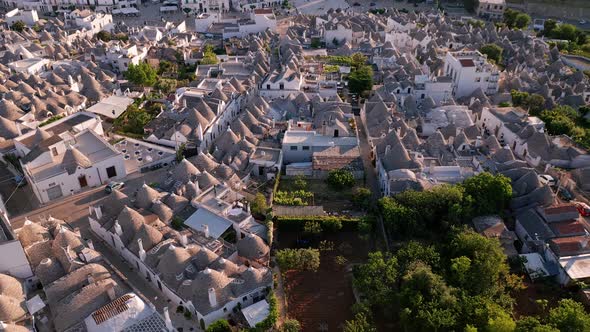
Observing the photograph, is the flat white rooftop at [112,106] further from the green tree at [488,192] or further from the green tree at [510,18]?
the green tree at [510,18]

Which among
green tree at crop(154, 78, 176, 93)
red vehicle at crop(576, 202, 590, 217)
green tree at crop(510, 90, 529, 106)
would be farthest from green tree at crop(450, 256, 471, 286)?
green tree at crop(154, 78, 176, 93)

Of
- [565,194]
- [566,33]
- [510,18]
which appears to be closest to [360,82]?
[565,194]

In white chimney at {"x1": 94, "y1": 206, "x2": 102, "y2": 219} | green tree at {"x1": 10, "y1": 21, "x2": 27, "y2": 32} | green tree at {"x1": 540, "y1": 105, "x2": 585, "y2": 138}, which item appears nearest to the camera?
white chimney at {"x1": 94, "y1": 206, "x2": 102, "y2": 219}

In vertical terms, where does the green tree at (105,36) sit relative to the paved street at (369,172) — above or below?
above

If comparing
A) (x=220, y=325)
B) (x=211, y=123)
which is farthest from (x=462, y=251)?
(x=211, y=123)

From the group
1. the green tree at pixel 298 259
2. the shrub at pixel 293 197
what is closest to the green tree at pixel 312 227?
the shrub at pixel 293 197

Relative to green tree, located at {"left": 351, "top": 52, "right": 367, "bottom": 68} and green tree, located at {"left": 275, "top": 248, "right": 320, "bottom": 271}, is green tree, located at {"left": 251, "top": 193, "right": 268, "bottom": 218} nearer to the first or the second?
green tree, located at {"left": 275, "top": 248, "right": 320, "bottom": 271}

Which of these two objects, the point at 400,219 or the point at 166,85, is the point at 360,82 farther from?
the point at 400,219

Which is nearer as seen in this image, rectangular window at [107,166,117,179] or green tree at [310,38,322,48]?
rectangular window at [107,166,117,179]
